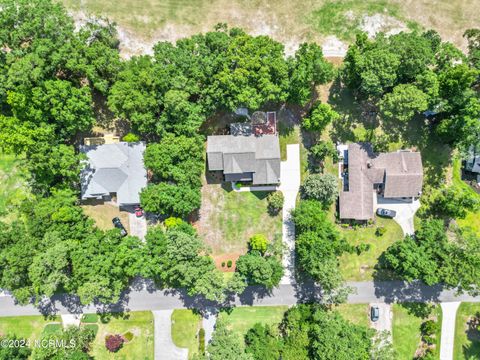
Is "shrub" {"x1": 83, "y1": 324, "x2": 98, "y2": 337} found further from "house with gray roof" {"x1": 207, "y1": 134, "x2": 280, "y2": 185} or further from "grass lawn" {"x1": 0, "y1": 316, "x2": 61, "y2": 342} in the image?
"house with gray roof" {"x1": 207, "y1": 134, "x2": 280, "y2": 185}

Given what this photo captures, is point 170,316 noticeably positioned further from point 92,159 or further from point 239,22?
point 239,22

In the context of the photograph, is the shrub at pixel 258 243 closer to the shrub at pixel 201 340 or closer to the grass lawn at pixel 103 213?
the shrub at pixel 201 340

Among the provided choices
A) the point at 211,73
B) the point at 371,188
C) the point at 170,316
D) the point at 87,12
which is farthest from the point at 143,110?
the point at 371,188

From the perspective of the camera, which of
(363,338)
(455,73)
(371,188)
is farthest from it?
(371,188)

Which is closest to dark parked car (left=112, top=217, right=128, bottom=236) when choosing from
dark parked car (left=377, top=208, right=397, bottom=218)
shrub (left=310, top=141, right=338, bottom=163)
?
shrub (left=310, top=141, right=338, bottom=163)

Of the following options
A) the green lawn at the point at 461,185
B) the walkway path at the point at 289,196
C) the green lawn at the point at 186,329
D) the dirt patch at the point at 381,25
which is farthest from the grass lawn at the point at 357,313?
the dirt patch at the point at 381,25
